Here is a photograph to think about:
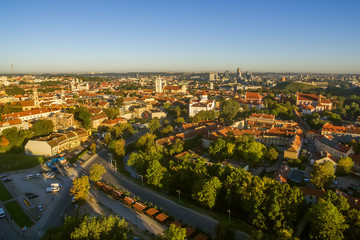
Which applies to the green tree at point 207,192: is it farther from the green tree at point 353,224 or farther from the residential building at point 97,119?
the residential building at point 97,119

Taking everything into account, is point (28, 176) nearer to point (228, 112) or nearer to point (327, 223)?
point (327, 223)

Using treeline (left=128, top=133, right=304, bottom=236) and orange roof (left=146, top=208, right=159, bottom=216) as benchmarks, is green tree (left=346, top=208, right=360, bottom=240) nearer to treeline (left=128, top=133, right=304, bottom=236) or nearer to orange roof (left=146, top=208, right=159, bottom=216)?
treeline (left=128, top=133, right=304, bottom=236)

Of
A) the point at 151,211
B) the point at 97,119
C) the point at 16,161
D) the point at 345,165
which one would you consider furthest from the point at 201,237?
the point at 97,119

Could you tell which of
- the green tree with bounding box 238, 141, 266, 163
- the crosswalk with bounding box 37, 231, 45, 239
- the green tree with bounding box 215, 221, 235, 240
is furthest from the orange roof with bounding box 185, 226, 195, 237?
the green tree with bounding box 238, 141, 266, 163

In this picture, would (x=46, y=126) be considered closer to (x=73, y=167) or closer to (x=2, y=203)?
(x=73, y=167)

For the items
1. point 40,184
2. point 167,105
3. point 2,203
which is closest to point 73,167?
point 40,184

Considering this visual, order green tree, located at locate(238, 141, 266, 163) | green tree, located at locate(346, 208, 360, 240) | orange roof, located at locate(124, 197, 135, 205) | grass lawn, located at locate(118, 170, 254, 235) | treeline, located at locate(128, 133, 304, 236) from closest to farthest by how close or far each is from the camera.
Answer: green tree, located at locate(346, 208, 360, 240), treeline, located at locate(128, 133, 304, 236), grass lawn, located at locate(118, 170, 254, 235), orange roof, located at locate(124, 197, 135, 205), green tree, located at locate(238, 141, 266, 163)
